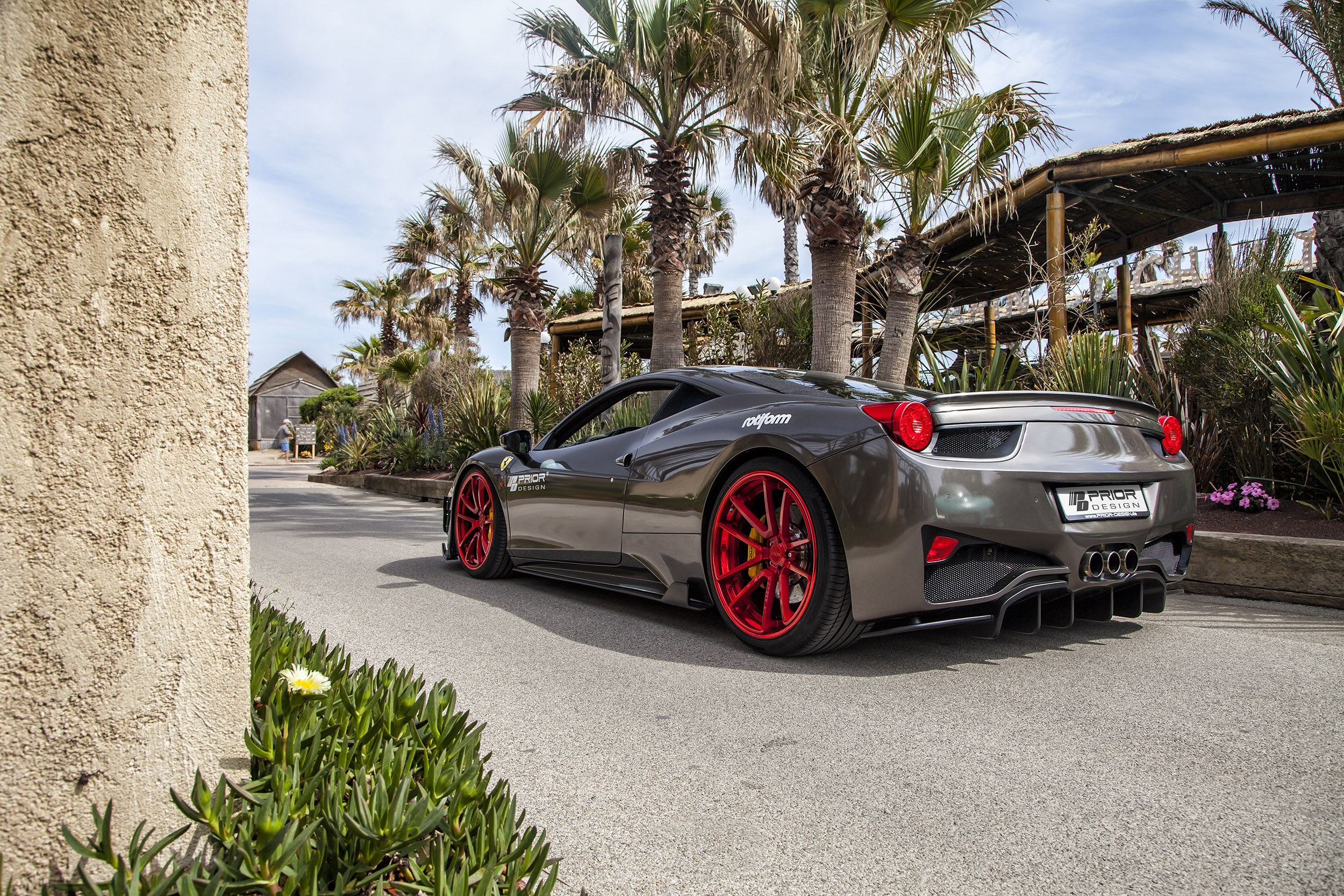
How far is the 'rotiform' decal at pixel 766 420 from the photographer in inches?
140

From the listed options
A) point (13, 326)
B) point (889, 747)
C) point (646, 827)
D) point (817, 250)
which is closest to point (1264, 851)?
point (889, 747)

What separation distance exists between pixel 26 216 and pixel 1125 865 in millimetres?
2366

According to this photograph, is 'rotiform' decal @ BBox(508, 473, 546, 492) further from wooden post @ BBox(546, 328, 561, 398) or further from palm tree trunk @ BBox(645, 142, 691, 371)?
wooden post @ BBox(546, 328, 561, 398)

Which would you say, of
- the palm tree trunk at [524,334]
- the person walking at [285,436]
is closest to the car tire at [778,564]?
the palm tree trunk at [524,334]

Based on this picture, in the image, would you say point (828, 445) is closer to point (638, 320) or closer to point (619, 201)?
point (619, 201)

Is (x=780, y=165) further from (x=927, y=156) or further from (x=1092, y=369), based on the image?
(x=1092, y=369)

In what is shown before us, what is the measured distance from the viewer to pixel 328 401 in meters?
39.7

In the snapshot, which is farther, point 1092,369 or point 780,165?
point 780,165

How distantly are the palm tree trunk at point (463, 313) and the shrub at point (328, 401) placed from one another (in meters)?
6.36

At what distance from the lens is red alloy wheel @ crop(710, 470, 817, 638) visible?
3445mm

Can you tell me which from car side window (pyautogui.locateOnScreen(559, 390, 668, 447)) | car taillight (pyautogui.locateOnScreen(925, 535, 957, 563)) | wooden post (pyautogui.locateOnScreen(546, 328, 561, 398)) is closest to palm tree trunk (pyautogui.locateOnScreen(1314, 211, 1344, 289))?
car side window (pyautogui.locateOnScreen(559, 390, 668, 447))

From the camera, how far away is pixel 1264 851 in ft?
6.18

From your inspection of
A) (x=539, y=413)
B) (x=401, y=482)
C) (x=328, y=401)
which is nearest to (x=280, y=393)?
(x=328, y=401)

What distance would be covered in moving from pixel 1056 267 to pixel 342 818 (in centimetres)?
883
